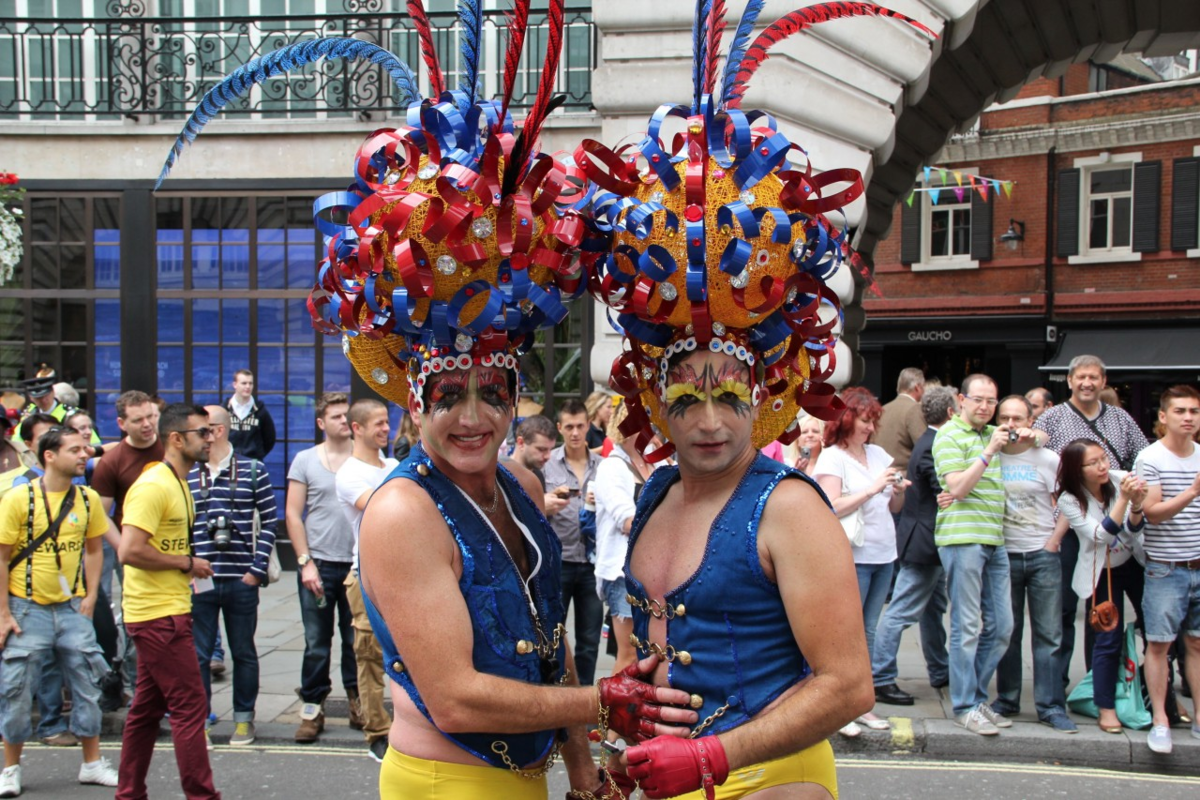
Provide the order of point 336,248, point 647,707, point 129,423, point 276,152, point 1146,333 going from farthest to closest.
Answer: point 1146,333, point 276,152, point 129,423, point 336,248, point 647,707

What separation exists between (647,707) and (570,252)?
42.1 inches

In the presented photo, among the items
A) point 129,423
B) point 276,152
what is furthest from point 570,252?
point 276,152

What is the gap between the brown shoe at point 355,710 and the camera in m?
6.77

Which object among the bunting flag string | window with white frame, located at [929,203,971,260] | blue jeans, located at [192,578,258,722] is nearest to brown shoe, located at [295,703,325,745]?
blue jeans, located at [192,578,258,722]

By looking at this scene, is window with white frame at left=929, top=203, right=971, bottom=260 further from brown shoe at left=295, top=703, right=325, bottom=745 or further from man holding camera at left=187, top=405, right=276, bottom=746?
man holding camera at left=187, top=405, right=276, bottom=746

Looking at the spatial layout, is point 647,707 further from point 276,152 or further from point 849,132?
point 276,152

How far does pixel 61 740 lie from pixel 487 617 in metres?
5.06

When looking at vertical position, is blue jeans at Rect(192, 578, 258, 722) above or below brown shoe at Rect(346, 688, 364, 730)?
above

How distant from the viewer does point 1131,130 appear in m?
22.1

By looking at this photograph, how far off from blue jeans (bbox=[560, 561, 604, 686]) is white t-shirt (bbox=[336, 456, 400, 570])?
53.8 inches

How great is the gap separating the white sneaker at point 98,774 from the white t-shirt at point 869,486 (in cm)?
422

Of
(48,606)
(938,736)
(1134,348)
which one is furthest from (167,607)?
(1134,348)

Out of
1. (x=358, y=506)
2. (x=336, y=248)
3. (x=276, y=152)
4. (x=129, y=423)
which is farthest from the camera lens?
(x=276, y=152)

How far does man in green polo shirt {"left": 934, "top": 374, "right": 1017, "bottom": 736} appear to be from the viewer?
21.4 ft
